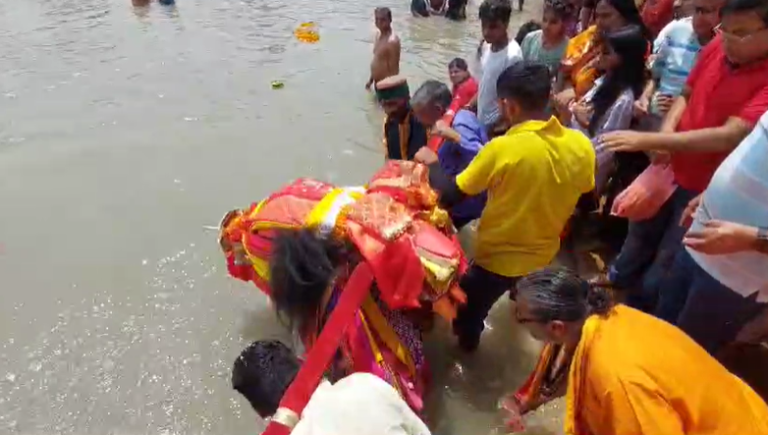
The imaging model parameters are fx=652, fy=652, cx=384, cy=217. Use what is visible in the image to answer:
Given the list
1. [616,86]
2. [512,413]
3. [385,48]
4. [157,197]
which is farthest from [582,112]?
[385,48]

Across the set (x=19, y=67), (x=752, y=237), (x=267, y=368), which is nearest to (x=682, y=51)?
(x=752, y=237)

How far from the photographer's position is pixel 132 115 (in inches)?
291

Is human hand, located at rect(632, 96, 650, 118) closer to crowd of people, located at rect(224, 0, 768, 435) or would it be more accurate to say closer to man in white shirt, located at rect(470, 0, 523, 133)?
crowd of people, located at rect(224, 0, 768, 435)

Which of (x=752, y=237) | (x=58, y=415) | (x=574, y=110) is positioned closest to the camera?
(x=752, y=237)

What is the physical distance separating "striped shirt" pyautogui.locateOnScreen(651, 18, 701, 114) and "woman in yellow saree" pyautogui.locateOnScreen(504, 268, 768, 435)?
6.48 feet

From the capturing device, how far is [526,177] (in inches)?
112

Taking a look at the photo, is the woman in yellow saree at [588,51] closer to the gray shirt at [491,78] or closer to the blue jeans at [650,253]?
the gray shirt at [491,78]

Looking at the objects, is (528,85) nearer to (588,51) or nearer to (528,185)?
(528,185)

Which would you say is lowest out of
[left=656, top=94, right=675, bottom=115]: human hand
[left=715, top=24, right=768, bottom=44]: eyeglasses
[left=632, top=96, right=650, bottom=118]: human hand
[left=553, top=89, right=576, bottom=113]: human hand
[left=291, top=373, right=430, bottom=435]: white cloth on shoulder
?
[left=553, top=89, right=576, bottom=113]: human hand

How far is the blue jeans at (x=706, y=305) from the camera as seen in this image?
8.18ft

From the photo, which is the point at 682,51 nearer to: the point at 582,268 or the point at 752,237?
the point at 582,268

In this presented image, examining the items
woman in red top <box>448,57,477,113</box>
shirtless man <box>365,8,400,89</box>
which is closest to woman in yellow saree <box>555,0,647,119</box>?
woman in red top <box>448,57,477,113</box>

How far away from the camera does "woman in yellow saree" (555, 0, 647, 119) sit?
4102mm

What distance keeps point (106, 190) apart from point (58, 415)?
2637 millimetres
